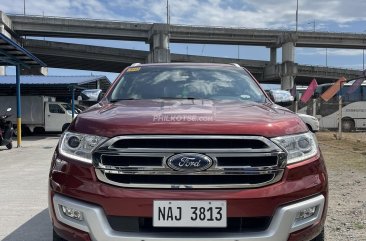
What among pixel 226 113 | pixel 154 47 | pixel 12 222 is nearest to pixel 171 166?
pixel 226 113

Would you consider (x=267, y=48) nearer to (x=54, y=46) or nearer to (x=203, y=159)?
(x=54, y=46)

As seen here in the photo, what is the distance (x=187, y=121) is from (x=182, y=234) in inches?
29.5

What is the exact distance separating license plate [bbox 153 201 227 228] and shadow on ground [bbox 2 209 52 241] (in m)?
2.23

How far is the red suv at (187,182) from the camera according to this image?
3.13 m

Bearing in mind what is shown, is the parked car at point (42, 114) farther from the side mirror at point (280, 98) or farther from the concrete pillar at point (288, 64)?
the concrete pillar at point (288, 64)

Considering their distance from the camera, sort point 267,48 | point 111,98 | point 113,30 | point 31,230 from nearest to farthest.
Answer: point 111,98, point 31,230, point 113,30, point 267,48

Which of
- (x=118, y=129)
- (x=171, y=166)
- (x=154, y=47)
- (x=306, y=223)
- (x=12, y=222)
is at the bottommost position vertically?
(x=12, y=222)

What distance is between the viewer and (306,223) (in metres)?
3.28

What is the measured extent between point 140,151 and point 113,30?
197 feet

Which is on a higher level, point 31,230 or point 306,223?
point 306,223

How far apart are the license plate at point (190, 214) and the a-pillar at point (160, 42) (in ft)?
192

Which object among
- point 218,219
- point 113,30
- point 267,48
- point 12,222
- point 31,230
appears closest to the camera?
point 218,219

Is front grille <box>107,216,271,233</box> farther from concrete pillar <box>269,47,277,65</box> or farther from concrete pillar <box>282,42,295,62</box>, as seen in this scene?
concrete pillar <box>269,47,277,65</box>

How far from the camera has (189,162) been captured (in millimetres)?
3152
